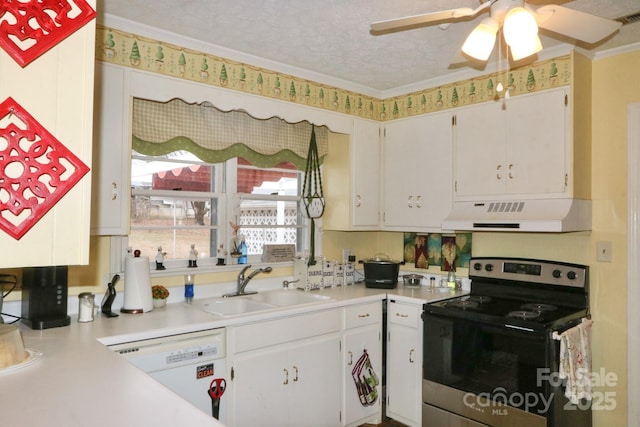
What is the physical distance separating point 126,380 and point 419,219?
7.93ft

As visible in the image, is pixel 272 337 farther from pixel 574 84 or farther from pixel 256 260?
pixel 574 84

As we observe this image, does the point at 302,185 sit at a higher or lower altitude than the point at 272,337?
higher

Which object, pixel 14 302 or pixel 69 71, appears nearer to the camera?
pixel 69 71

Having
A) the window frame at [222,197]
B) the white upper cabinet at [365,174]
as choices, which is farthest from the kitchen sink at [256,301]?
the white upper cabinet at [365,174]

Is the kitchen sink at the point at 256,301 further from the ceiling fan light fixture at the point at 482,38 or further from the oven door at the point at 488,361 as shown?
the ceiling fan light fixture at the point at 482,38

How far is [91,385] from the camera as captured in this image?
4.33ft

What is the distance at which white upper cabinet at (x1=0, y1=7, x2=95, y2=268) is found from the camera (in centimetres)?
78

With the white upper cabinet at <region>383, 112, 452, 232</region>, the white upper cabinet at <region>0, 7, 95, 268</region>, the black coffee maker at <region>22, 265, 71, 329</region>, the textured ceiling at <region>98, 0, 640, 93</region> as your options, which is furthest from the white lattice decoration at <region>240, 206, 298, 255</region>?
the white upper cabinet at <region>0, 7, 95, 268</region>

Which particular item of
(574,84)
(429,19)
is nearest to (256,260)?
(429,19)

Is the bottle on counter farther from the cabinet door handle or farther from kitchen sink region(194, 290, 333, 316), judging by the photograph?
the cabinet door handle

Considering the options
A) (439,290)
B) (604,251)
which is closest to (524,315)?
(604,251)

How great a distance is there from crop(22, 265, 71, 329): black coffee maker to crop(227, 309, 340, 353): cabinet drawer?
797 mm

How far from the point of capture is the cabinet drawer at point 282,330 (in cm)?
234

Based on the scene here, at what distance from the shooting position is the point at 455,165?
10.2 feet
